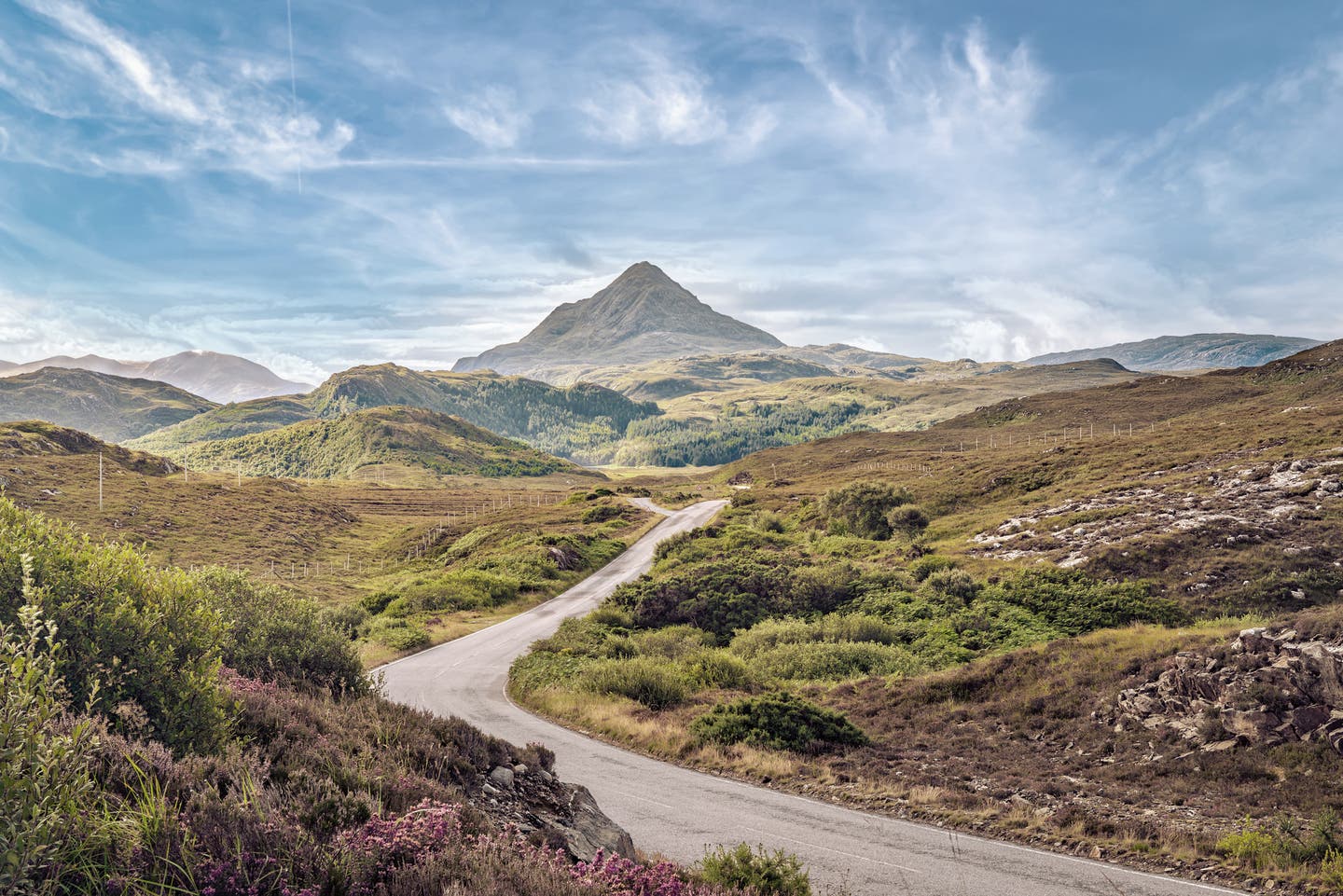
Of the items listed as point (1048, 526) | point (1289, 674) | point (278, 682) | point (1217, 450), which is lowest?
point (278, 682)

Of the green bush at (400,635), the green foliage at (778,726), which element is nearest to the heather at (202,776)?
the green foliage at (778,726)

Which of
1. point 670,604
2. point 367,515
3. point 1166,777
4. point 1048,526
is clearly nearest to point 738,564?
point 670,604

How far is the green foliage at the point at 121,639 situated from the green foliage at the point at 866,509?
45.5 metres

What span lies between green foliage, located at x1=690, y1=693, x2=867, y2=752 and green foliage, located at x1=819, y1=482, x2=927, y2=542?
31.2 metres

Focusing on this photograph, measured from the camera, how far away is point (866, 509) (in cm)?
5175

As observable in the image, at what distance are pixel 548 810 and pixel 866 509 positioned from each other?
45.1m

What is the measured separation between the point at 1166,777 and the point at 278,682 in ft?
58.5

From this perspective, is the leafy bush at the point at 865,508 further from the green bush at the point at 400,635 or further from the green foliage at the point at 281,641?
the green foliage at the point at 281,641

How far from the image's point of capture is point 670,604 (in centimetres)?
3653

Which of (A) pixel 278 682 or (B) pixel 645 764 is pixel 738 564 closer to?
(B) pixel 645 764

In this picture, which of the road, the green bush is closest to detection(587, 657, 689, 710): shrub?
the road

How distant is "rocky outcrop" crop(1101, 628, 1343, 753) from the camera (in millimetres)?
14406

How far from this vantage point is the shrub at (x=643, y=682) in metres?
23.2

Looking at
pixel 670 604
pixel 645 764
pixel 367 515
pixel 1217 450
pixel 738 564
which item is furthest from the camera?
pixel 367 515
